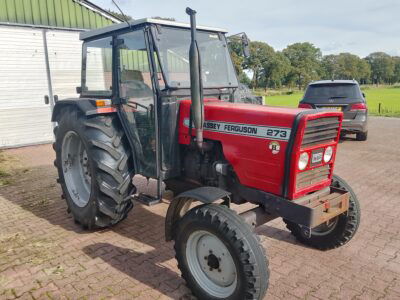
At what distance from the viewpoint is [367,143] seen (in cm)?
1005

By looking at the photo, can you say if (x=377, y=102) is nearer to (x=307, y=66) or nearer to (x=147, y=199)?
(x=147, y=199)

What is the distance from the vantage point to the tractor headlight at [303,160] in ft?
9.31

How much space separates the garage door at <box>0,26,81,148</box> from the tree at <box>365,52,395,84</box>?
11711cm

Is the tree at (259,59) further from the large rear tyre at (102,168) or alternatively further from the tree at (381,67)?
the large rear tyre at (102,168)

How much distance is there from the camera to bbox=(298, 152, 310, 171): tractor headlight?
2837 millimetres

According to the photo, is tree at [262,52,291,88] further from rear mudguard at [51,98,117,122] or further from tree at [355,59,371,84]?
rear mudguard at [51,98,117,122]

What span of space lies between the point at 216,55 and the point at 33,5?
312 inches

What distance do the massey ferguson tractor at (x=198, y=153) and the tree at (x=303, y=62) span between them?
78263mm

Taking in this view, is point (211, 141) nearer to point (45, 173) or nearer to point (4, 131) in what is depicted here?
point (45, 173)

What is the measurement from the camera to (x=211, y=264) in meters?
2.86

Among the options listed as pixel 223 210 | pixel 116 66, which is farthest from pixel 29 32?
pixel 223 210

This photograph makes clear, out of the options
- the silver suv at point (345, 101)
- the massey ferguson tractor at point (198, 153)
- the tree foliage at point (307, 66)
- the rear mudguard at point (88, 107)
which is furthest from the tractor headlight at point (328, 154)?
the tree foliage at point (307, 66)

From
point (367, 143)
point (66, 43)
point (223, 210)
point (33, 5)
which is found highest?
point (33, 5)

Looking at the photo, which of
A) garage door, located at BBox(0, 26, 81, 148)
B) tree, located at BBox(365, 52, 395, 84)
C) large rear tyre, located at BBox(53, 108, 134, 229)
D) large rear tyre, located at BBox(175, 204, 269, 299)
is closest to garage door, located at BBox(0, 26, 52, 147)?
garage door, located at BBox(0, 26, 81, 148)
